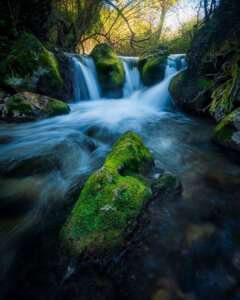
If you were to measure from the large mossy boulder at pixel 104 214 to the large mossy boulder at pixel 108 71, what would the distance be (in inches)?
304

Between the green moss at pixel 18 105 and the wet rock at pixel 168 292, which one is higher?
the green moss at pixel 18 105

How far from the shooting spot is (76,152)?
441 cm

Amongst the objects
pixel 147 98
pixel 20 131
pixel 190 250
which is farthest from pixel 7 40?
pixel 190 250

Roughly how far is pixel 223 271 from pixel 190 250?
307mm

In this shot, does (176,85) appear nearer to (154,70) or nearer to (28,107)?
(154,70)

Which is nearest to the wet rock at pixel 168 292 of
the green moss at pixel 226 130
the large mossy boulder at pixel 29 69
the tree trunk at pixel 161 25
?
the green moss at pixel 226 130

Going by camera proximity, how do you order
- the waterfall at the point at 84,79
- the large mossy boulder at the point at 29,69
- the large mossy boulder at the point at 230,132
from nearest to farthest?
the large mossy boulder at the point at 230,132
the large mossy boulder at the point at 29,69
the waterfall at the point at 84,79

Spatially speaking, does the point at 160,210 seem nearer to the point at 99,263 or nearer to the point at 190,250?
the point at 190,250

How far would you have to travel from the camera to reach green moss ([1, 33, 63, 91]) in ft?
22.3

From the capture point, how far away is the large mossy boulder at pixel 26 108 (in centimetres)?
602

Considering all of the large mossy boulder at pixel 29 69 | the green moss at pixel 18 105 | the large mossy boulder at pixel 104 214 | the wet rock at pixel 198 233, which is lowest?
the wet rock at pixel 198 233

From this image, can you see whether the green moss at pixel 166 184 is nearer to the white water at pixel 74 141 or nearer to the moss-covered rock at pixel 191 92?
the white water at pixel 74 141

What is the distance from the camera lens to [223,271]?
6.20ft

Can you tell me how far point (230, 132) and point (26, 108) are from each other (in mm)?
5178
